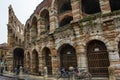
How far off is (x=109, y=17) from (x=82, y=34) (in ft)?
8.34

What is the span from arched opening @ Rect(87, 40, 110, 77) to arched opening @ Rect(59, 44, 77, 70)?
1.81 meters

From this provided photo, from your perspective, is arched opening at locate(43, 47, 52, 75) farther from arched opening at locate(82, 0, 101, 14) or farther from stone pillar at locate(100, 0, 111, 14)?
stone pillar at locate(100, 0, 111, 14)

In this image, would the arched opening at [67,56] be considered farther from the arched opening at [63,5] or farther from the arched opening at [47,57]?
the arched opening at [63,5]

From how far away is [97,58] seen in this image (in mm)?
12461

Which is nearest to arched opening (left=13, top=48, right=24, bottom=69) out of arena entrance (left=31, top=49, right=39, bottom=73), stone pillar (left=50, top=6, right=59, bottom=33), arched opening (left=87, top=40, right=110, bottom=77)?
arena entrance (left=31, top=49, right=39, bottom=73)

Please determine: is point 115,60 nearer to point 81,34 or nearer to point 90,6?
point 81,34

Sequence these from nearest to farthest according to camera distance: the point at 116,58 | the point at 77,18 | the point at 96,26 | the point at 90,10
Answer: the point at 116,58
the point at 96,26
the point at 77,18
the point at 90,10

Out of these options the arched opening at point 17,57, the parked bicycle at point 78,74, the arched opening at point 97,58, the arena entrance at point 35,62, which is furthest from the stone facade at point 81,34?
the arched opening at point 17,57

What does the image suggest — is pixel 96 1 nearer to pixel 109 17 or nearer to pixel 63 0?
pixel 63 0

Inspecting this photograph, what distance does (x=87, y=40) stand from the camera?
12.5 metres

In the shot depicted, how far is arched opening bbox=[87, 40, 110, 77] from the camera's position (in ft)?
39.7

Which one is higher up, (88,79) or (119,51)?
(119,51)

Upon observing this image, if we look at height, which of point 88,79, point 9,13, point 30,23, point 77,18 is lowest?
point 88,79

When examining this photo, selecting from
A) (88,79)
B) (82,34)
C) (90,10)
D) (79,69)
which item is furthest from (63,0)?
(88,79)
